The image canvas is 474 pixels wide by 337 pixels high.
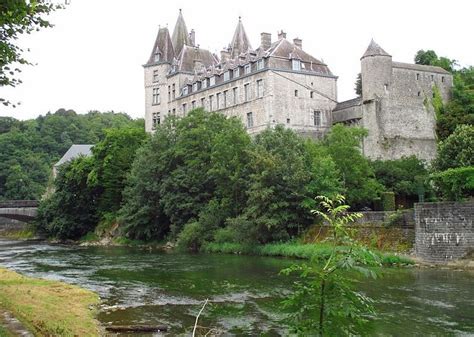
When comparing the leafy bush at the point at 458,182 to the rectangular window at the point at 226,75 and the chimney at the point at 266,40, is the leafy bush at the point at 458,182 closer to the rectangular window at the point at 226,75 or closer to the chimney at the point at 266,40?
the chimney at the point at 266,40

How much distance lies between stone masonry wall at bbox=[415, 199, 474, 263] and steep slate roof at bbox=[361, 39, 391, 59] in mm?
24978

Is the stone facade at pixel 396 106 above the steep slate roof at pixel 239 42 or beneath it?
beneath

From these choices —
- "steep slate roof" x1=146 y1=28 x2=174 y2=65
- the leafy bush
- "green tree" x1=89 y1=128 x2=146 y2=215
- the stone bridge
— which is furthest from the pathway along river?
"steep slate roof" x1=146 y1=28 x2=174 y2=65

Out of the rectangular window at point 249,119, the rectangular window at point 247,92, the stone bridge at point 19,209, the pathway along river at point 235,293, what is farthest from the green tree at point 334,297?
the stone bridge at point 19,209

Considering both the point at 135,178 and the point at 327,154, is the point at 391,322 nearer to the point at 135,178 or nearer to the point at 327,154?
the point at 327,154

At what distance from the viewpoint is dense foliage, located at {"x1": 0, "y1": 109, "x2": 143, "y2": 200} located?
102500 mm

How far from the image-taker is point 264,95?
5803cm

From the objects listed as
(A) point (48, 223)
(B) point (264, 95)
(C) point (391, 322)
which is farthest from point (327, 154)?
(A) point (48, 223)

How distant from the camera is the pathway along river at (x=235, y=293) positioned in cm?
1628

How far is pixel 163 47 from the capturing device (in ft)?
252

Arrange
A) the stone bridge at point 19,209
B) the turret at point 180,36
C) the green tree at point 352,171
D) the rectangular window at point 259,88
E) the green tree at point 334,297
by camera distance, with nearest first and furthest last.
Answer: the green tree at point 334,297 → the green tree at point 352,171 → the rectangular window at point 259,88 → the stone bridge at point 19,209 → the turret at point 180,36

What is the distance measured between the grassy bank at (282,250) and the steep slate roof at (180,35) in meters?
42.4

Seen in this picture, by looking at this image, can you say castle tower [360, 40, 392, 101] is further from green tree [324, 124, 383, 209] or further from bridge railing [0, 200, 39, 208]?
bridge railing [0, 200, 39, 208]

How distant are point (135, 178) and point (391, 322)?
39.1 meters
